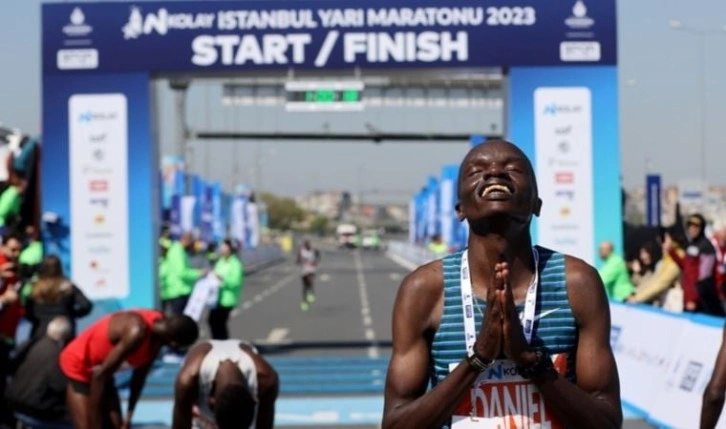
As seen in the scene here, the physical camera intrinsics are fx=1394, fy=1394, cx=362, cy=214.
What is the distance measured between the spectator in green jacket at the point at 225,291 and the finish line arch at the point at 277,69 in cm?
96

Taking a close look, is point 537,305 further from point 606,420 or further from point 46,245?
point 46,245

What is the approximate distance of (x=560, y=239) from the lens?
59.0ft

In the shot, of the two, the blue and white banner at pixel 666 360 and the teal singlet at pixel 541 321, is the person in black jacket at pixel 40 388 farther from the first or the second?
the teal singlet at pixel 541 321

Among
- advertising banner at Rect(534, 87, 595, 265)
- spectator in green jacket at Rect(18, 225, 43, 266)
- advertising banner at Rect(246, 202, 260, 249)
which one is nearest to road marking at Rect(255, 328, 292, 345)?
advertising banner at Rect(534, 87, 595, 265)

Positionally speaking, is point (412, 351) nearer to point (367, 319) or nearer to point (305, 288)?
point (367, 319)

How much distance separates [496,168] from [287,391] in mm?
13080

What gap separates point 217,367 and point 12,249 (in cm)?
843

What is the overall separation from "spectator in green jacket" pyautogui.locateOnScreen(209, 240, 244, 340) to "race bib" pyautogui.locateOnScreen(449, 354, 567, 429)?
621 inches

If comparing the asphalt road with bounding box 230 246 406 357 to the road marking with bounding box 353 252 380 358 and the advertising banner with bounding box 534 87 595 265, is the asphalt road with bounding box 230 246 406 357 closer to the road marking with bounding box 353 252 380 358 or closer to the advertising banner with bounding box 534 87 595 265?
the road marking with bounding box 353 252 380 358

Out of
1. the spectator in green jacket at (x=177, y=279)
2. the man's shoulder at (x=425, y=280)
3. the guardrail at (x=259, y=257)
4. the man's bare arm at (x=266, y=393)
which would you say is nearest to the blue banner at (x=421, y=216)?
the guardrail at (x=259, y=257)

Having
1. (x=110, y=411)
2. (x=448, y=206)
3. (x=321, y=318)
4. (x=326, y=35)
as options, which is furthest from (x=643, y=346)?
(x=448, y=206)

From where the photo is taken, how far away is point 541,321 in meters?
3.19

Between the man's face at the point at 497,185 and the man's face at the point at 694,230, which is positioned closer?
the man's face at the point at 497,185

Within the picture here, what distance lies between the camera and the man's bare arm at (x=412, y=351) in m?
3.21
